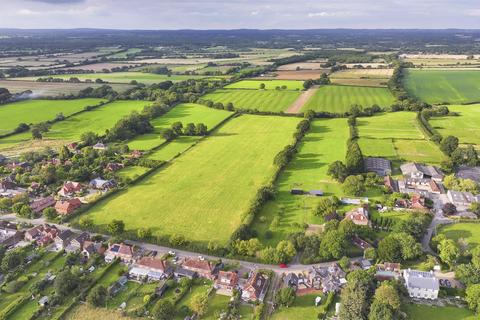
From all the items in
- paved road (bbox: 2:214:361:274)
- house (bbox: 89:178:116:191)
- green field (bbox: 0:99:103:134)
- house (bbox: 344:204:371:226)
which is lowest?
paved road (bbox: 2:214:361:274)

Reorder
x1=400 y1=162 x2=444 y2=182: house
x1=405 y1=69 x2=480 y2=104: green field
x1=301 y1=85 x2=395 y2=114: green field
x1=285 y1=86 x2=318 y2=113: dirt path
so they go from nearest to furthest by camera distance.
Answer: x1=400 y1=162 x2=444 y2=182: house → x1=285 y1=86 x2=318 y2=113: dirt path → x1=301 y1=85 x2=395 y2=114: green field → x1=405 y1=69 x2=480 y2=104: green field

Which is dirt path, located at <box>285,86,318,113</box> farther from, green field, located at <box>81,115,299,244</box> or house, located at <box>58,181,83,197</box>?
house, located at <box>58,181,83,197</box>

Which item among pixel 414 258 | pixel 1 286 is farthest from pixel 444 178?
pixel 1 286

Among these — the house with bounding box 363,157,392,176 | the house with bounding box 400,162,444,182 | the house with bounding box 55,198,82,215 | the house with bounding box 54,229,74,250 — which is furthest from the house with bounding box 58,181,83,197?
Result: the house with bounding box 400,162,444,182

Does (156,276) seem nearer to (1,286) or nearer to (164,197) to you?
(1,286)

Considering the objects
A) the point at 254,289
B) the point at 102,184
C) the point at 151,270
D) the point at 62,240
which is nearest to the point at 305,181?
the point at 254,289

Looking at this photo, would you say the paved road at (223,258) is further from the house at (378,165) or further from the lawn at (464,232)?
the house at (378,165)

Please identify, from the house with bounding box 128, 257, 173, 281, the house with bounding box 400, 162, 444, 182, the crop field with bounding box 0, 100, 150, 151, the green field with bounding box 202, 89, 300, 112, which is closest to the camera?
the house with bounding box 128, 257, 173, 281
